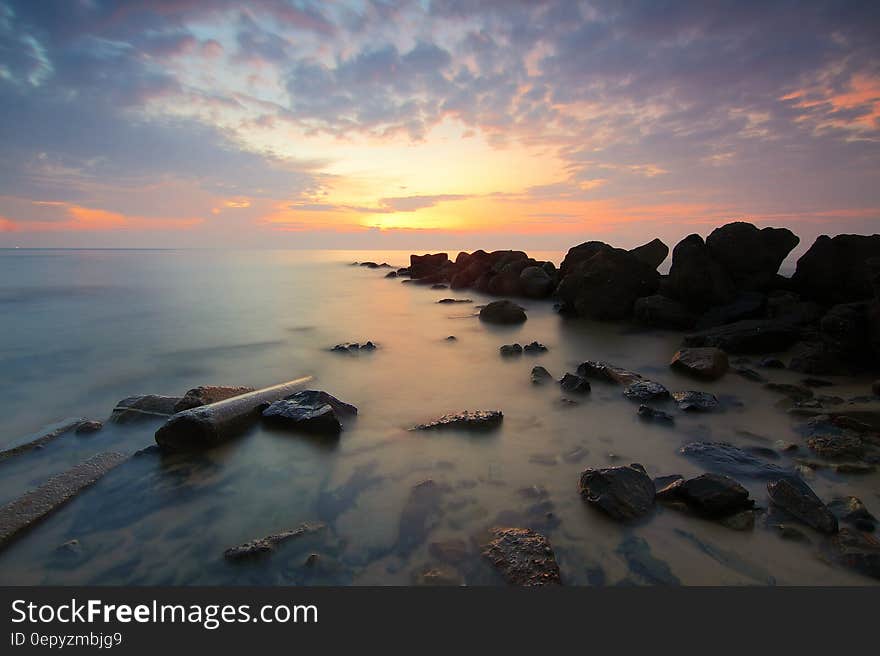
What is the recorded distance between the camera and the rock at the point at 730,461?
4.30m

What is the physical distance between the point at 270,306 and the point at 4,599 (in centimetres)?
1895

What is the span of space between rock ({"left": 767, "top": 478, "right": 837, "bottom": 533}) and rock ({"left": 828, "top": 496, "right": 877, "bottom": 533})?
0.13 m

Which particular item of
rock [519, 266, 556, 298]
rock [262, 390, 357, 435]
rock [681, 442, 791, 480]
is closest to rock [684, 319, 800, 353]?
rock [681, 442, 791, 480]

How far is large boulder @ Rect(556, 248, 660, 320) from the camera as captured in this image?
47.5ft

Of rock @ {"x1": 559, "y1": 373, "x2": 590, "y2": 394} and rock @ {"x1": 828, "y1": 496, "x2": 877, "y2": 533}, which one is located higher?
rock @ {"x1": 828, "y1": 496, "x2": 877, "y2": 533}

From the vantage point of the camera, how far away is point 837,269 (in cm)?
1189

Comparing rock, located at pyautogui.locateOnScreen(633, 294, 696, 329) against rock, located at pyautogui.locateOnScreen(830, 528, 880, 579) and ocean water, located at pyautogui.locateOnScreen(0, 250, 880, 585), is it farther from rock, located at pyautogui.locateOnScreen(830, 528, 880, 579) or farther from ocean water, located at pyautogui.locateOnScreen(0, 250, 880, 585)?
rock, located at pyautogui.locateOnScreen(830, 528, 880, 579)

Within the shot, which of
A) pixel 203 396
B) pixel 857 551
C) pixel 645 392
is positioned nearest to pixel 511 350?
pixel 645 392

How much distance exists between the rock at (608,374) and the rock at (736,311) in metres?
5.85

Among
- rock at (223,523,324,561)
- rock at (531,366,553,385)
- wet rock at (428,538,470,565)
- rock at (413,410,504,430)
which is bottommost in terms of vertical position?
rock at (531,366,553,385)

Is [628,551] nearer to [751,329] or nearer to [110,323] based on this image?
[751,329]

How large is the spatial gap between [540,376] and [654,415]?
2.44m

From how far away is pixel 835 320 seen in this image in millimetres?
7977

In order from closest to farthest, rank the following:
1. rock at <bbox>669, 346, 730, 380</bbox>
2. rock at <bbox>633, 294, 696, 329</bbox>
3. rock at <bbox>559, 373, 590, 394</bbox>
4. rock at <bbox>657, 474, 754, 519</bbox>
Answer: rock at <bbox>657, 474, 754, 519</bbox> < rock at <bbox>559, 373, 590, 394</bbox> < rock at <bbox>669, 346, 730, 380</bbox> < rock at <bbox>633, 294, 696, 329</bbox>
